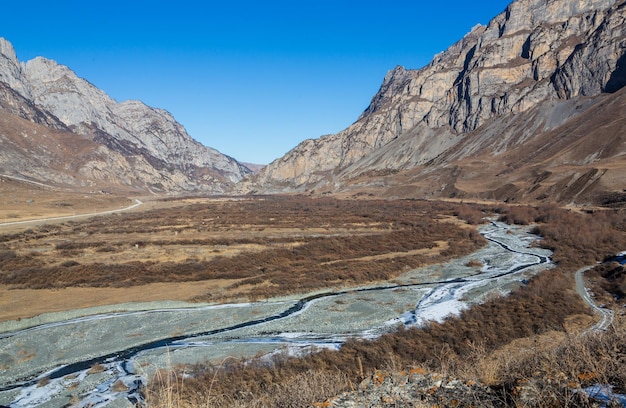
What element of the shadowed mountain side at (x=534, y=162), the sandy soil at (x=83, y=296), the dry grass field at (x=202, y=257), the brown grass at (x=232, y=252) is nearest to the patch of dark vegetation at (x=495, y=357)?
the dry grass field at (x=202, y=257)

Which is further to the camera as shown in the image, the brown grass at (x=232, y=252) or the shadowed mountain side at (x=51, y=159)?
the shadowed mountain side at (x=51, y=159)

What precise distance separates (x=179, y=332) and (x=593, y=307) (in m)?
20.9

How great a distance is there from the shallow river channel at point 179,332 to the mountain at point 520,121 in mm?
57320

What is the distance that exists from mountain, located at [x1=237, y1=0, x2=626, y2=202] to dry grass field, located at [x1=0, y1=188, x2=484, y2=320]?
41261 millimetres

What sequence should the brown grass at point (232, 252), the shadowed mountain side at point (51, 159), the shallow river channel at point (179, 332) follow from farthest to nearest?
1. the shadowed mountain side at point (51, 159)
2. the brown grass at point (232, 252)
3. the shallow river channel at point (179, 332)

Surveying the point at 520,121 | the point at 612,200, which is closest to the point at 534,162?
the point at 520,121

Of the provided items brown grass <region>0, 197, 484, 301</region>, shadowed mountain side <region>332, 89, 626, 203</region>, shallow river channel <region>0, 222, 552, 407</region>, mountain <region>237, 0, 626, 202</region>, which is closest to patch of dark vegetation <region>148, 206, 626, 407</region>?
shallow river channel <region>0, 222, 552, 407</region>

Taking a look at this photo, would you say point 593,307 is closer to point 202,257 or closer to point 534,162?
point 202,257

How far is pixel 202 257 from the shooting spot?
3834 centimetres

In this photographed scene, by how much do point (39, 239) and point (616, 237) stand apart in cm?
5960

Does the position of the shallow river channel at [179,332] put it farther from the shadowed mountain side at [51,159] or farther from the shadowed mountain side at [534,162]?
the shadowed mountain side at [51,159]

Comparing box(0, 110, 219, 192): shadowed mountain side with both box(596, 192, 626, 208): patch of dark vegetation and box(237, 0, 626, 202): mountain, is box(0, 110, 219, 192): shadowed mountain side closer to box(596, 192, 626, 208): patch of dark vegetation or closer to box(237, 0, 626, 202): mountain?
box(237, 0, 626, 202): mountain

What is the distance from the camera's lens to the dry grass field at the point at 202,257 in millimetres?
27969

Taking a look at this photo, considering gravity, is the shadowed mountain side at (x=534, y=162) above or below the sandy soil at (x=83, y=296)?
above
